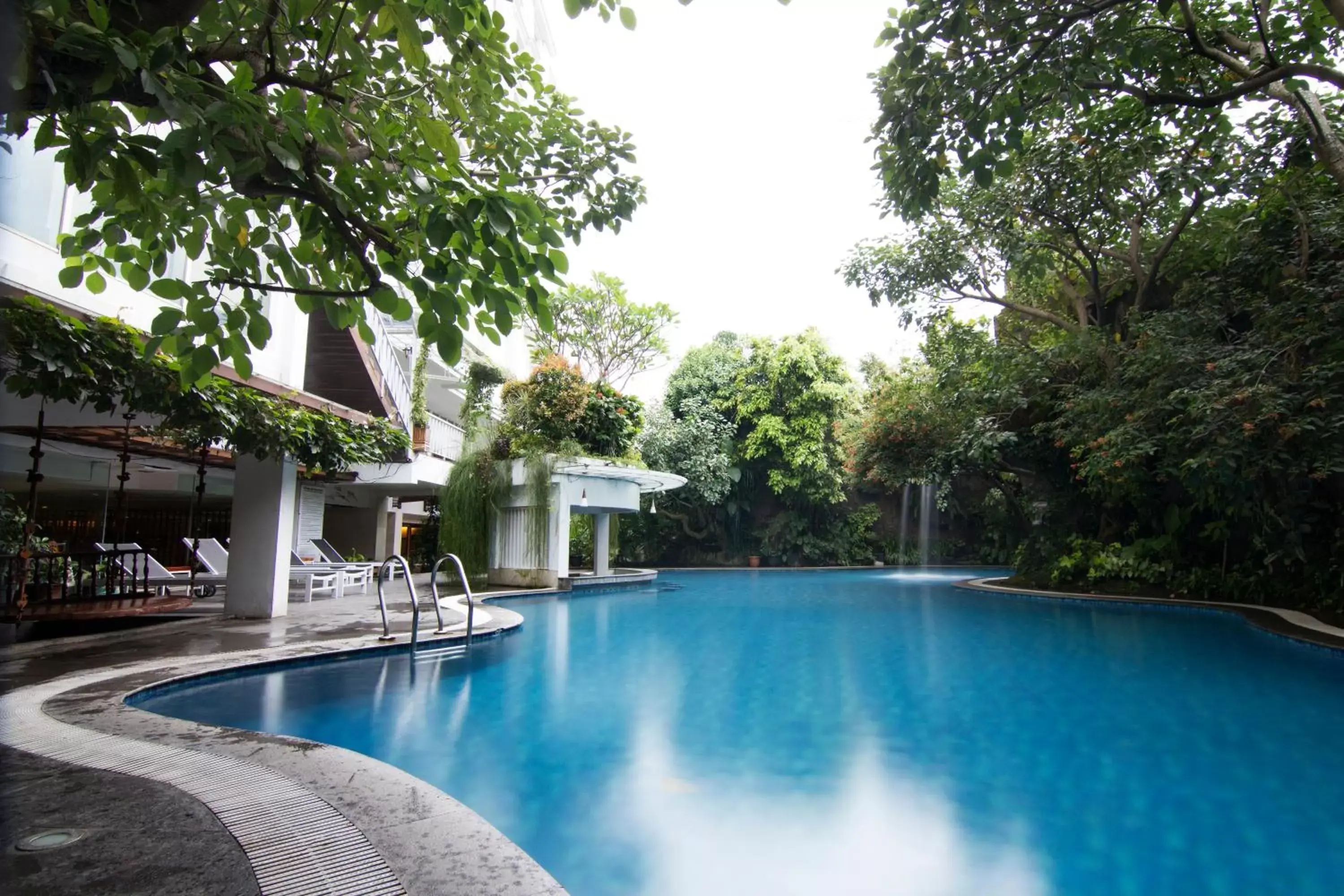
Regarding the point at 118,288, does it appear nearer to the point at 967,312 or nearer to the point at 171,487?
the point at 171,487

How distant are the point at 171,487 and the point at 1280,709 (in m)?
14.8

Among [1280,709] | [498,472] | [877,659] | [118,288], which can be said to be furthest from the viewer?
[498,472]

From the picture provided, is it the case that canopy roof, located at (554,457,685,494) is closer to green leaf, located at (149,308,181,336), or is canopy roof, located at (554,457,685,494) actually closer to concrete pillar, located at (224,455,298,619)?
concrete pillar, located at (224,455,298,619)

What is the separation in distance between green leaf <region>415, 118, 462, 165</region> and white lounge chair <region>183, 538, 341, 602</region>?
9962 millimetres

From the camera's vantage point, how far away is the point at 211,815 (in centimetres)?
275

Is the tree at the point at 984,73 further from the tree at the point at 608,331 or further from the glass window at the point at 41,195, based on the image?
the tree at the point at 608,331

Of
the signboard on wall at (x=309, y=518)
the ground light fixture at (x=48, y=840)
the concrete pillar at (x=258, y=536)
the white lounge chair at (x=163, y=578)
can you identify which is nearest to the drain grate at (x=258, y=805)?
the ground light fixture at (x=48, y=840)

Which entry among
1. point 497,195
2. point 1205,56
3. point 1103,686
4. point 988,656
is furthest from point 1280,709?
point 497,195

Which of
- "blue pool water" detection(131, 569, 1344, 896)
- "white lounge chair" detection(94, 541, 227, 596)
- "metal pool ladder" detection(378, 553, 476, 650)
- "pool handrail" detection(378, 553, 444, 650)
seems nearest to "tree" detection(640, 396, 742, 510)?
"white lounge chair" detection(94, 541, 227, 596)

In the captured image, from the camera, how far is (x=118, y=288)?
721 centimetres

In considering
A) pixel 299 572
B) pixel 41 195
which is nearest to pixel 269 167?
pixel 41 195

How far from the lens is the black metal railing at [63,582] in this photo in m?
6.41

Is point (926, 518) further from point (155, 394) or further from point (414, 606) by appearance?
point (155, 394)

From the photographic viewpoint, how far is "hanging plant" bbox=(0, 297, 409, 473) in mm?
4891
